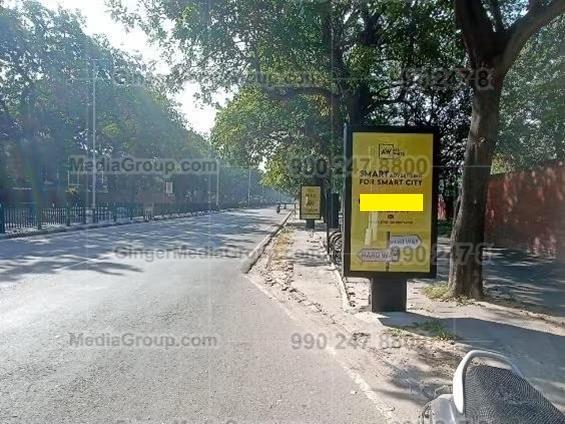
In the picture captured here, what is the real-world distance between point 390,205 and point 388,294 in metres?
1.41

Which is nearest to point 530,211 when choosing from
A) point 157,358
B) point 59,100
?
point 157,358

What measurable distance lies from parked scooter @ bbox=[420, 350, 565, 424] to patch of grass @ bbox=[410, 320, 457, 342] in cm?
422

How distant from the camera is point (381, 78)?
61.6ft

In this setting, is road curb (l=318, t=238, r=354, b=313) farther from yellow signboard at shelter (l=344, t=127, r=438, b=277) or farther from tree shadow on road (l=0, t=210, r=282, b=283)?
tree shadow on road (l=0, t=210, r=282, b=283)

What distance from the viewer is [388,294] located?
7.75m

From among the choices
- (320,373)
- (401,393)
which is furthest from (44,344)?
(401,393)

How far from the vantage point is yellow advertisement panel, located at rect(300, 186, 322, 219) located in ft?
79.0

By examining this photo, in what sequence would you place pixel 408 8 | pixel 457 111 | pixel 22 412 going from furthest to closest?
1. pixel 457 111
2. pixel 408 8
3. pixel 22 412

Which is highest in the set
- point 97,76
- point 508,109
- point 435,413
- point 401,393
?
point 97,76

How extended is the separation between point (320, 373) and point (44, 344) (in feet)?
10.9

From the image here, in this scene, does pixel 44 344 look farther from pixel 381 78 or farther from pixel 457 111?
pixel 457 111

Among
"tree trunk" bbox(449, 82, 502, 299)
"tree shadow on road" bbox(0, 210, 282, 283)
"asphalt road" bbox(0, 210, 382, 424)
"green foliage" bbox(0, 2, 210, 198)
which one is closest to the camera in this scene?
"asphalt road" bbox(0, 210, 382, 424)

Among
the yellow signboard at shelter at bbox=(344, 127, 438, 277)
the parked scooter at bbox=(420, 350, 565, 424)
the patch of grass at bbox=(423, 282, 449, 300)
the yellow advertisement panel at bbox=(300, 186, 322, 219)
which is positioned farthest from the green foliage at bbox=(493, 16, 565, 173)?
the parked scooter at bbox=(420, 350, 565, 424)

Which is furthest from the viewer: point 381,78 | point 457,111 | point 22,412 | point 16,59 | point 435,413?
point 16,59
